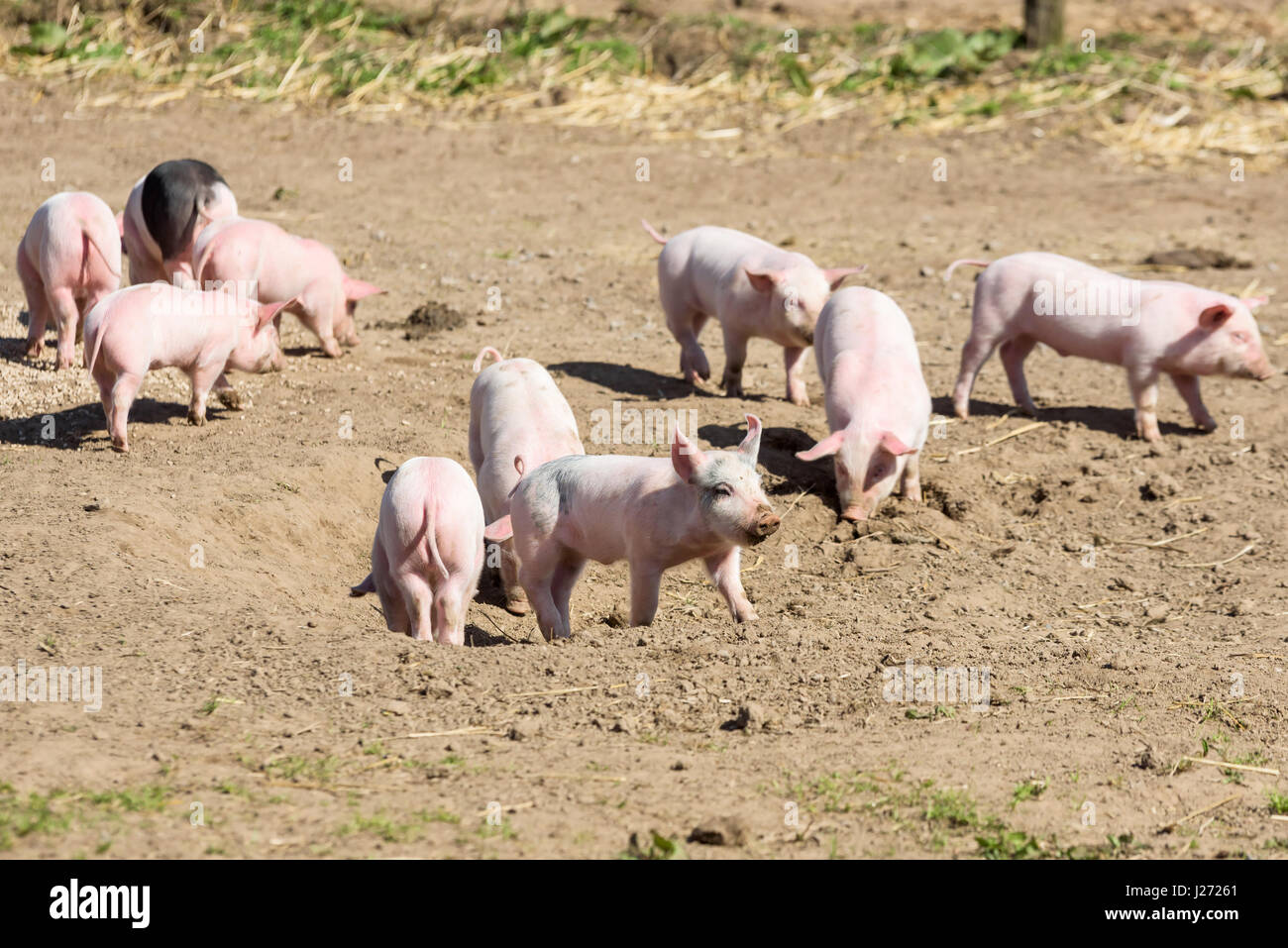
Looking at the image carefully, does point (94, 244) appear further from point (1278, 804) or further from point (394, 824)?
point (1278, 804)

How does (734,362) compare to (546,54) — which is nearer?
(734,362)

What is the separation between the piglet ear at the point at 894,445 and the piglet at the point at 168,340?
3288 mm

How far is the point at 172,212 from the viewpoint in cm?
909

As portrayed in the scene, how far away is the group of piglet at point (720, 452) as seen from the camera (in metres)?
5.55

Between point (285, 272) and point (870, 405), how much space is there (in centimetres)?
378

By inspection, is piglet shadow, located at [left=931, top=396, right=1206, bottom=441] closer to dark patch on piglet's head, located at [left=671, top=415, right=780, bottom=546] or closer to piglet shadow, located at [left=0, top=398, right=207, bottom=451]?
dark patch on piglet's head, located at [left=671, top=415, right=780, bottom=546]

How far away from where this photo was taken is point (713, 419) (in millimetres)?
8117

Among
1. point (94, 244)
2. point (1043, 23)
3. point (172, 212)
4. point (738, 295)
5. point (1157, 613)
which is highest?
point (1043, 23)

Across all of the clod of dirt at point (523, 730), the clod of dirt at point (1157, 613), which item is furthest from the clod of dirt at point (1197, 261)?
the clod of dirt at point (523, 730)

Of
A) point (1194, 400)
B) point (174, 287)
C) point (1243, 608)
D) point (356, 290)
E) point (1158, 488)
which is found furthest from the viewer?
point (356, 290)

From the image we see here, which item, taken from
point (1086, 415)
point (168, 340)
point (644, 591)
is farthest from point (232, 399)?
point (1086, 415)

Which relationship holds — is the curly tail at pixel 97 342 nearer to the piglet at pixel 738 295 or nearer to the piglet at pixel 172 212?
the piglet at pixel 172 212
